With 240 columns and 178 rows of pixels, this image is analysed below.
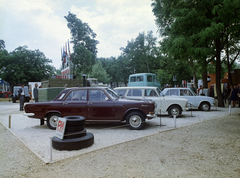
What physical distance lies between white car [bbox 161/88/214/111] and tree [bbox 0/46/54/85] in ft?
102

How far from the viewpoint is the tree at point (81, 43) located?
35.9 m

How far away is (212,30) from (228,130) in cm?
832

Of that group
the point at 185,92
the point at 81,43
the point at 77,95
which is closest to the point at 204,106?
the point at 185,92

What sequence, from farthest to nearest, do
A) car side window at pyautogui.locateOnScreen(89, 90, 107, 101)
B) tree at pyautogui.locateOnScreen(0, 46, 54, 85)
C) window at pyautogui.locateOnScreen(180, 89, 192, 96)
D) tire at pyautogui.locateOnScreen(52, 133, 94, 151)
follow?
1. tree at pyautogui.locateOnScreen(0, 46, 54, 85)
2. window at pyautogui.locateOnScreen(180, 89, 192, 96)
3. car side window at pyautogui.locateOnScreen(89, 90, 107, 101)
4. tire at pyautogui.locateOnScreen(52, 133, 94, 151)

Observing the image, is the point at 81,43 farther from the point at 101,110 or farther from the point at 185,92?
the point at 101,110

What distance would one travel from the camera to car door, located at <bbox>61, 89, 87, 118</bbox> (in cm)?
718

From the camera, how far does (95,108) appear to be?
7125 mm

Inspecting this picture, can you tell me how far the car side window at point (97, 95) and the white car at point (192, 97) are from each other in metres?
5.86

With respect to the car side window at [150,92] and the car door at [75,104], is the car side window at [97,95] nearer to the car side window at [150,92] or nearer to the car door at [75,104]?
the car door at [75,104]

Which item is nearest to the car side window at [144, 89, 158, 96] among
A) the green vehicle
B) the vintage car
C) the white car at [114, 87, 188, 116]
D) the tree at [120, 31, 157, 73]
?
the white car at [114, 87, 188, 116]

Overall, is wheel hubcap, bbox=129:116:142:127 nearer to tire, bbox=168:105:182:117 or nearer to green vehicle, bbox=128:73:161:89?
tire, bbox=168:105:182:117

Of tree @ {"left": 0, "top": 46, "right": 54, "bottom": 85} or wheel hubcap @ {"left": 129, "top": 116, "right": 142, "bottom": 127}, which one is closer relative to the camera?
wheel hubcap @ {"left": 129, "top": 116, "right": 142, "bottom": 127}

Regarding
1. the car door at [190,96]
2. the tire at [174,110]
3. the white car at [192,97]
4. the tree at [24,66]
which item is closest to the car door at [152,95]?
the tire at [174,110]

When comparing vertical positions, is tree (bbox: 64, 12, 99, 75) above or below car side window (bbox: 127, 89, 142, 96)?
above
